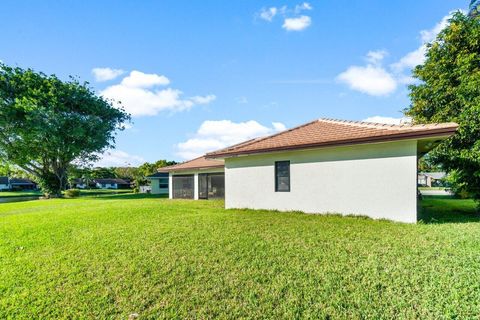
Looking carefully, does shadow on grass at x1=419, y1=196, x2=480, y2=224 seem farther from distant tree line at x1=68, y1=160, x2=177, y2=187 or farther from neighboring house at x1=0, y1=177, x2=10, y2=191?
neighboring house at x1=0, y1=177, x2=10, y2=191

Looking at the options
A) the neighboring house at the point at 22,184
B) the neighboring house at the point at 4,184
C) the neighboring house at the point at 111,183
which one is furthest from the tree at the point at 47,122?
the neighboring house at the point at 22,184

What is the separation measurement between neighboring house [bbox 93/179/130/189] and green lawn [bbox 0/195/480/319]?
7035cm

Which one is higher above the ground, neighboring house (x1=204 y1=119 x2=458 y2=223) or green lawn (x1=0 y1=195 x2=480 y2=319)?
neighboring house (x1=204 y1=119 x2=458 y2=223)

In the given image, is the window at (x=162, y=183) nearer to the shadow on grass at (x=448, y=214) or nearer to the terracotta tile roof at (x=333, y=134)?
the terracotta tile roof at (x=333, y=134)

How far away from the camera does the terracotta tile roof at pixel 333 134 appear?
737 cm

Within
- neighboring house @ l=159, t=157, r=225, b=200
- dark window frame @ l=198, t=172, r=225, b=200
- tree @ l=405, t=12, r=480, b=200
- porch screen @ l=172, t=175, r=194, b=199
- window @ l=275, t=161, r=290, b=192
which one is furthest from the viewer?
porch screen @ l=172, t=175, r=194, b=199

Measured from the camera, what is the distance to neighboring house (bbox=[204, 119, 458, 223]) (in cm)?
777

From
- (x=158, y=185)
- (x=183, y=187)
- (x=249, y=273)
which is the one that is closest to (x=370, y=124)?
(x=249, y=273)

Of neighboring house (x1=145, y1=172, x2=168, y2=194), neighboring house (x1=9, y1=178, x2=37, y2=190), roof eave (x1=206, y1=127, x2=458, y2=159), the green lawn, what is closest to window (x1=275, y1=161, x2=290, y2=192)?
roof eave (x1=206, y1=127, x2=458, y2=159)

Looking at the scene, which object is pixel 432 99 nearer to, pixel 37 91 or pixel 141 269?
pixel 141 269

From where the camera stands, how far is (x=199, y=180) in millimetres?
19641

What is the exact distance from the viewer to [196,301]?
12.5 ft

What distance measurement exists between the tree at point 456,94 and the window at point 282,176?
6.49 m

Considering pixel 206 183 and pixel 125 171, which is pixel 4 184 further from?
pixel 206 183
